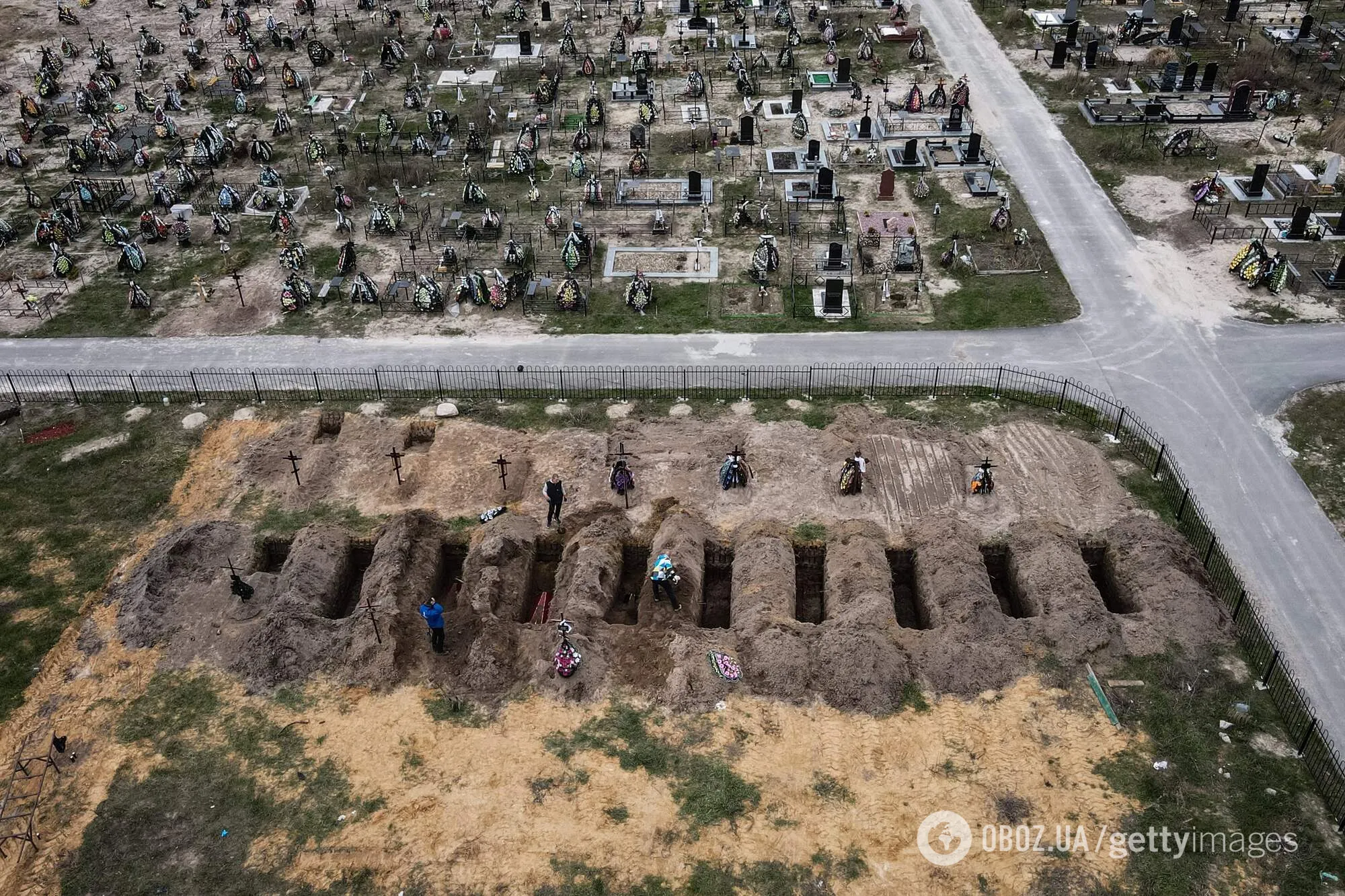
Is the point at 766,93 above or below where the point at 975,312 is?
above

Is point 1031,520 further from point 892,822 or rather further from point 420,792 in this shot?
point 420,792

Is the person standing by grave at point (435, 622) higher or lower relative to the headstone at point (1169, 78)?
lower

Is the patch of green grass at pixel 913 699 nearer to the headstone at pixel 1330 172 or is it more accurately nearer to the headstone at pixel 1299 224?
the headstone at pixel 1299 224

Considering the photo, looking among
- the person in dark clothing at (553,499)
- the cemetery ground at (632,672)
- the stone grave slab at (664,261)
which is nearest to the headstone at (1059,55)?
the stone grave slab at (664,261)

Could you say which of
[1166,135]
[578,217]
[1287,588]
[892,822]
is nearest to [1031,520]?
[1287,588]

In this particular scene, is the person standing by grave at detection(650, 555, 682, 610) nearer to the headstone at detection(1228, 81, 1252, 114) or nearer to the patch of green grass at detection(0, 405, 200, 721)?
the patch of green grass at detection(0, 405, 200, 721)

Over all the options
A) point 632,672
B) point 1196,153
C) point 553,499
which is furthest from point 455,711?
point 1196,153
